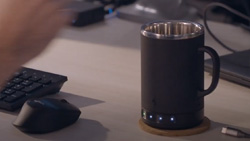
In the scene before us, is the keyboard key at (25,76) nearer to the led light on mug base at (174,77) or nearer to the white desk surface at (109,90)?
the white desk surface at (109,90)

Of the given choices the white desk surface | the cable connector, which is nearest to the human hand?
the white desk surface

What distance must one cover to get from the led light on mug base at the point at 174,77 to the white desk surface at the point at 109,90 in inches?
1.2

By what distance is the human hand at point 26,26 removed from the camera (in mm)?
724

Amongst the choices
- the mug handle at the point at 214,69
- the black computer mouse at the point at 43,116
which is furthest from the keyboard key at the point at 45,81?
the mug handle at the point at 214,69

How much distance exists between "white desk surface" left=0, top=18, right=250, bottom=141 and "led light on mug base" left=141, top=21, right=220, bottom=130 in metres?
0.03

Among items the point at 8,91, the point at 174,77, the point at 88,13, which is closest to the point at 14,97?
the point at 8,91

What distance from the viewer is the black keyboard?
92cm

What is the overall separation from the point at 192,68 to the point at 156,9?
0.58 meters

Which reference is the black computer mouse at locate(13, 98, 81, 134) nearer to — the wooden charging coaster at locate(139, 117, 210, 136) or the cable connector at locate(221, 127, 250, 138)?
the wooden charging coaster at locate(139, 117, 210, 136)

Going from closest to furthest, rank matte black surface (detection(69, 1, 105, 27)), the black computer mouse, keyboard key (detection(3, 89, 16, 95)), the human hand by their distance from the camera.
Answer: the human hand
the black computer mouse
keyboard key (detection(3, 89, 16, 95))
matte black surface (detection(69, 1, 105, 27))

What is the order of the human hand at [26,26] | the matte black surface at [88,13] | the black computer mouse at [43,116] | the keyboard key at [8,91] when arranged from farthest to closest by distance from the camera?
the matte black surface at [88,13] < the keyboard key at [8,91] < the black computer mouse at [43,116] < the human hand at [26,26]

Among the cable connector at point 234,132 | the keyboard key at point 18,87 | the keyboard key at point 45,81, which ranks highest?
the keyboard key at point 45,81

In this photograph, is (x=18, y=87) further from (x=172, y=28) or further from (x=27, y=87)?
(x=172, y=28)

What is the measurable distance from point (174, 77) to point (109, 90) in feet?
0.70
